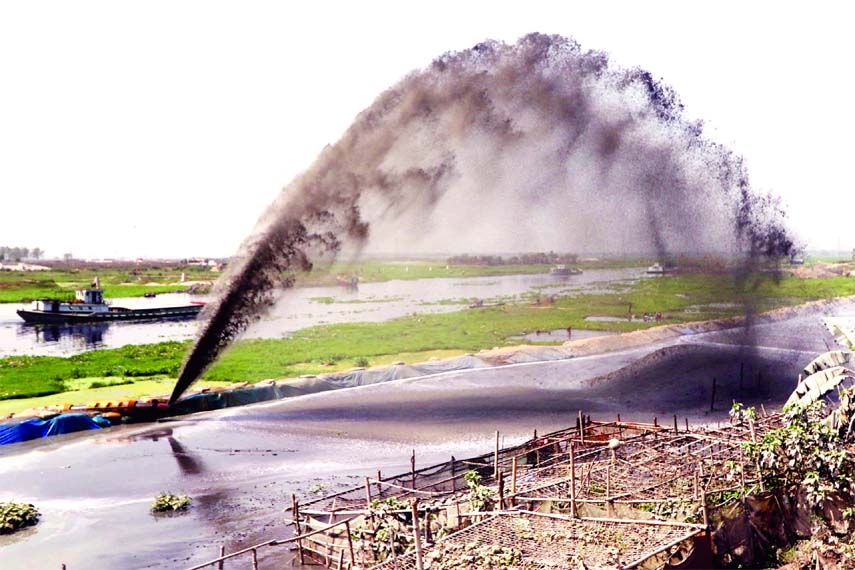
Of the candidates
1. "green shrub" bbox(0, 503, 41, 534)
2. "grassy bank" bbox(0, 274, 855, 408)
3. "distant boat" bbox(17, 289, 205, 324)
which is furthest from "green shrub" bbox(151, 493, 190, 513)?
"distant boat" bbox(17, 289, 205, 324)

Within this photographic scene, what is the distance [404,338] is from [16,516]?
118 ft

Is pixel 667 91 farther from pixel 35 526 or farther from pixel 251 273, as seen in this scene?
pixel 35 526

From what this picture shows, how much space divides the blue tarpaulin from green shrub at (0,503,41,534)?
8.44 meters

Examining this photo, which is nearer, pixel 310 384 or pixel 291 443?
pixel 291 443

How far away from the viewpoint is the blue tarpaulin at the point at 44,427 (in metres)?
25.5

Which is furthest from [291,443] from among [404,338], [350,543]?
[404,338]

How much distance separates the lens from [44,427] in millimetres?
26453

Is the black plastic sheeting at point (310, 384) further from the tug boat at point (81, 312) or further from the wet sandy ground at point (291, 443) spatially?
the tug boat at point (81, 312)

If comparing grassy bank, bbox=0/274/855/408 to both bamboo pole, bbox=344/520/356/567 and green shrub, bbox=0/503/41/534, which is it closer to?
green shrub, bbox=0/503/41/534

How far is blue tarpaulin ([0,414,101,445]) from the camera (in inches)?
1003

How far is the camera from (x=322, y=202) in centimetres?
2603

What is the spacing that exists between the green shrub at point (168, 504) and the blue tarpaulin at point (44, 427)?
9.98 m

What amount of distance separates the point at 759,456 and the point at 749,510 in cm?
122

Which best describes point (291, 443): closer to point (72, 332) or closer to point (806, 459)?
point (806, 459)
